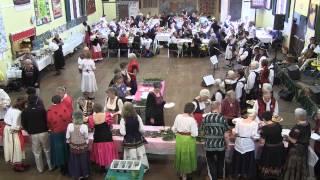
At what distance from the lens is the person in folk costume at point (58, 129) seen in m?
5.28

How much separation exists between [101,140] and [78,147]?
0.34m

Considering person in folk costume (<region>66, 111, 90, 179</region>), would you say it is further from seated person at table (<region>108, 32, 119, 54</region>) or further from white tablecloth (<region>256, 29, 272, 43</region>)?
white tablecloth (<region>256, 29, 272, 43</region>)

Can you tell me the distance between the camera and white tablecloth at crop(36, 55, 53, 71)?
1051 cm

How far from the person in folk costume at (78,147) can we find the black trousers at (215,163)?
171 cm

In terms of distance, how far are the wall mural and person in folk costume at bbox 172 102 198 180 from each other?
16.9m

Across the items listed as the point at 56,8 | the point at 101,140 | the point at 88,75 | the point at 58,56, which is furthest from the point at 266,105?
the point at 56,8

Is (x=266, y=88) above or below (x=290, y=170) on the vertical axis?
above

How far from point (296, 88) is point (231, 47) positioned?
12.3 ft

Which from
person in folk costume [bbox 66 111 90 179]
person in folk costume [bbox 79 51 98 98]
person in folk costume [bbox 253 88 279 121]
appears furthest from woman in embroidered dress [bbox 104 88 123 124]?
person in folk costume [bbox 79 51 98 98]

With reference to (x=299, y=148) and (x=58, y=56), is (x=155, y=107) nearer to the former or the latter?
(x=299, y=148)

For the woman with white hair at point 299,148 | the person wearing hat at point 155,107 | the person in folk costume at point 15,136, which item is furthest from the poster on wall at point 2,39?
the woman with white hair at point 299,148

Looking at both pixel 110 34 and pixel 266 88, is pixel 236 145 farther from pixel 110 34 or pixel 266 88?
pixel 110 34

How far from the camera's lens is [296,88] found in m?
8.69

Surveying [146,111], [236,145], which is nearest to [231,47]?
[146,111]
